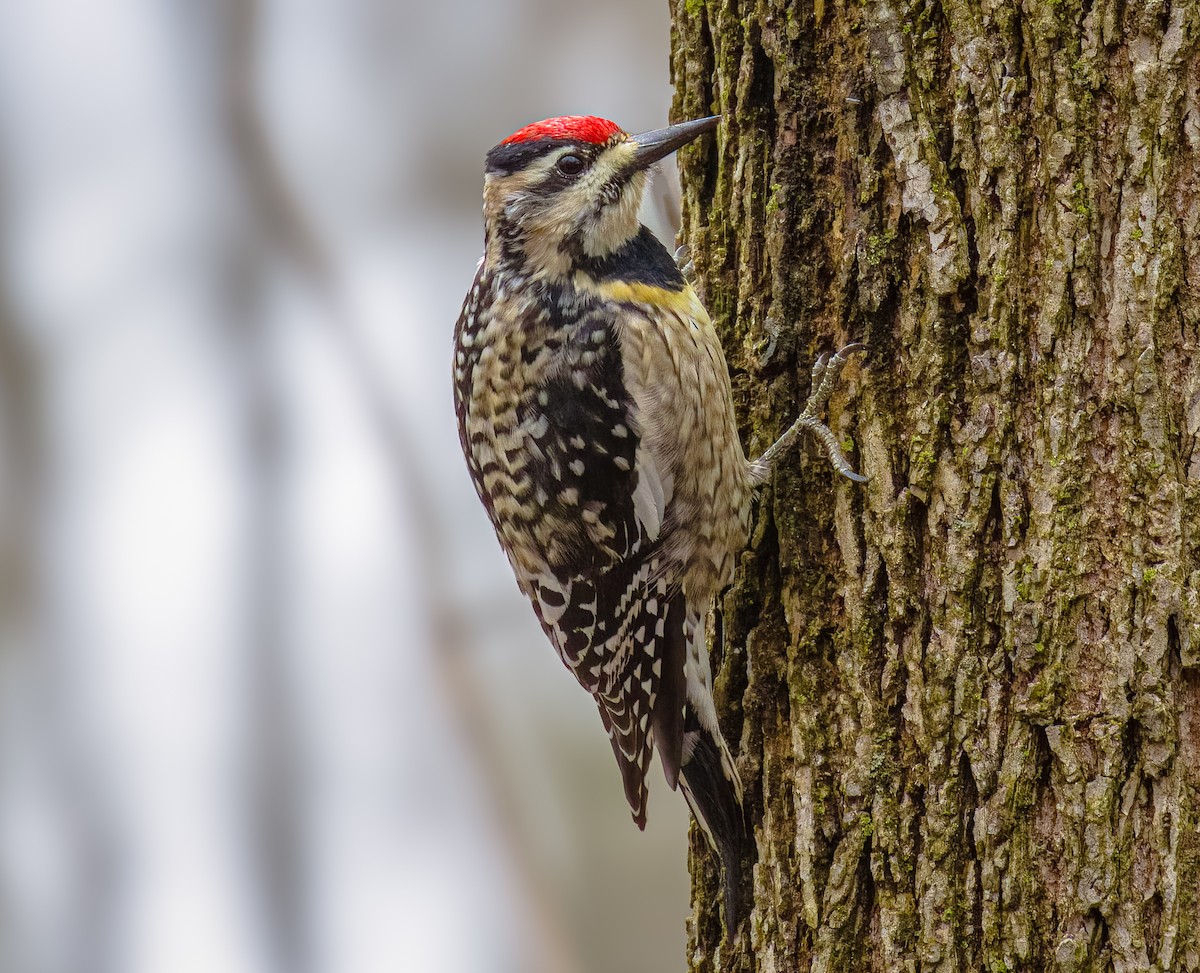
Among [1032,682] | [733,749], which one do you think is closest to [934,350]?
[1032,682]

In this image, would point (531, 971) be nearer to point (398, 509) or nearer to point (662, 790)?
point (662, 790)

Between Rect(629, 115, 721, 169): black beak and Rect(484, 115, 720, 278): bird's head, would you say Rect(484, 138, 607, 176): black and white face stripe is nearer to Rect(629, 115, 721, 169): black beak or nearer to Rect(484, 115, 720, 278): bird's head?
Rect(484, 115, 720, 278): bird's head

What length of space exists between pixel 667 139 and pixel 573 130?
1.07 feet

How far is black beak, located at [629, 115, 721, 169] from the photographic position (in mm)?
2617

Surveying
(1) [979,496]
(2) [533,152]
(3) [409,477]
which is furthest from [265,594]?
(1) [979,496]

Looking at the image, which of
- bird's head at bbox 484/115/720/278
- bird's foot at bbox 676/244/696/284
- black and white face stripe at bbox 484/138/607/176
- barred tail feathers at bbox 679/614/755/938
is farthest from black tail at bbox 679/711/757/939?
black and white face stripe at bbox 484/138/607/176

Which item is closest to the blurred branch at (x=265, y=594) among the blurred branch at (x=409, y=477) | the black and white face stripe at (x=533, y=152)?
the blurred branch at (x=409, y=477)

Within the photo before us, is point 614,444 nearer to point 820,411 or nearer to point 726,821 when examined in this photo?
point 820,411

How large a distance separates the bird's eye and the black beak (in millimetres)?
148

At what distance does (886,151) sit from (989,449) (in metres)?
0.62

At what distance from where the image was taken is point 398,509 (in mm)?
6883

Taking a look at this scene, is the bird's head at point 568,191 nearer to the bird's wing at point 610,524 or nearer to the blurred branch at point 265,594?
the bird's wing at point 610,524

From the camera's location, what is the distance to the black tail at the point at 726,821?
8.00ft

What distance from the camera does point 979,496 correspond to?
2.10 metres
